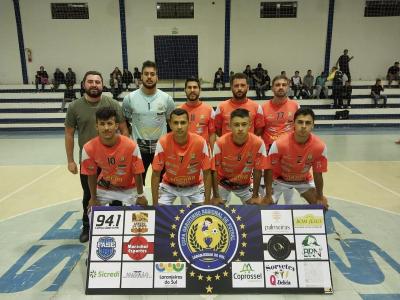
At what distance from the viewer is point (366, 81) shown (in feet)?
58.1

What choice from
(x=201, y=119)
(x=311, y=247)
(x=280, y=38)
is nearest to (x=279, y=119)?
(x=201, y=119)

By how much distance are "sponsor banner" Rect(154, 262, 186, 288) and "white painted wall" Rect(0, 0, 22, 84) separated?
1756cm

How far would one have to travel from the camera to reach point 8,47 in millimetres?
17234

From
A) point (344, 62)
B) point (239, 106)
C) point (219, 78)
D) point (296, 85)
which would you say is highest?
point (344, 62)

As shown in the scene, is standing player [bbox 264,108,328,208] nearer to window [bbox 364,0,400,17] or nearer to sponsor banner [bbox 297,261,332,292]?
sponsor banner [bbox 297,261,332,292]

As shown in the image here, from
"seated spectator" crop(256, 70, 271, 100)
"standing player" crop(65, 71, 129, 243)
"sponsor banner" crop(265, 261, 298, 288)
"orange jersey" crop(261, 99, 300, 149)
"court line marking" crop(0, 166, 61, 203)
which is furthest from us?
"seated spectator" crop(256, 70, 271, 100)

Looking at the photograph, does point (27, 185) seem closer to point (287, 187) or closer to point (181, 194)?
point (181, 194)

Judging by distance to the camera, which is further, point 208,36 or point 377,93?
point 208,36

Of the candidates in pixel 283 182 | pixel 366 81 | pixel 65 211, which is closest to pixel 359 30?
pixel 366 81

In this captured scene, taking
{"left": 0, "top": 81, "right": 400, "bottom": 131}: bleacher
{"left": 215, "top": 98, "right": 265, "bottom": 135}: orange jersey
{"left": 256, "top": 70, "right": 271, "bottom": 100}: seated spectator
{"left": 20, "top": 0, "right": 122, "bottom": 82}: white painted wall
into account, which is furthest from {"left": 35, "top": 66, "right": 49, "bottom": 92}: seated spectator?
{"left": 215, "top": 98, "right": 265, "bottom": 135}: orange jersey

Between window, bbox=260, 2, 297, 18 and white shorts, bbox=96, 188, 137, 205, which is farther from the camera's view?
window, bbox=260, 2, 297, 18

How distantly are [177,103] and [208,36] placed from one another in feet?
14.4

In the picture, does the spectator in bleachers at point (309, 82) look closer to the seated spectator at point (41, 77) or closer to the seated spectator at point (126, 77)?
the seated spectator at point (126, 77)

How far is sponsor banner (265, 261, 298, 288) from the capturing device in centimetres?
339
